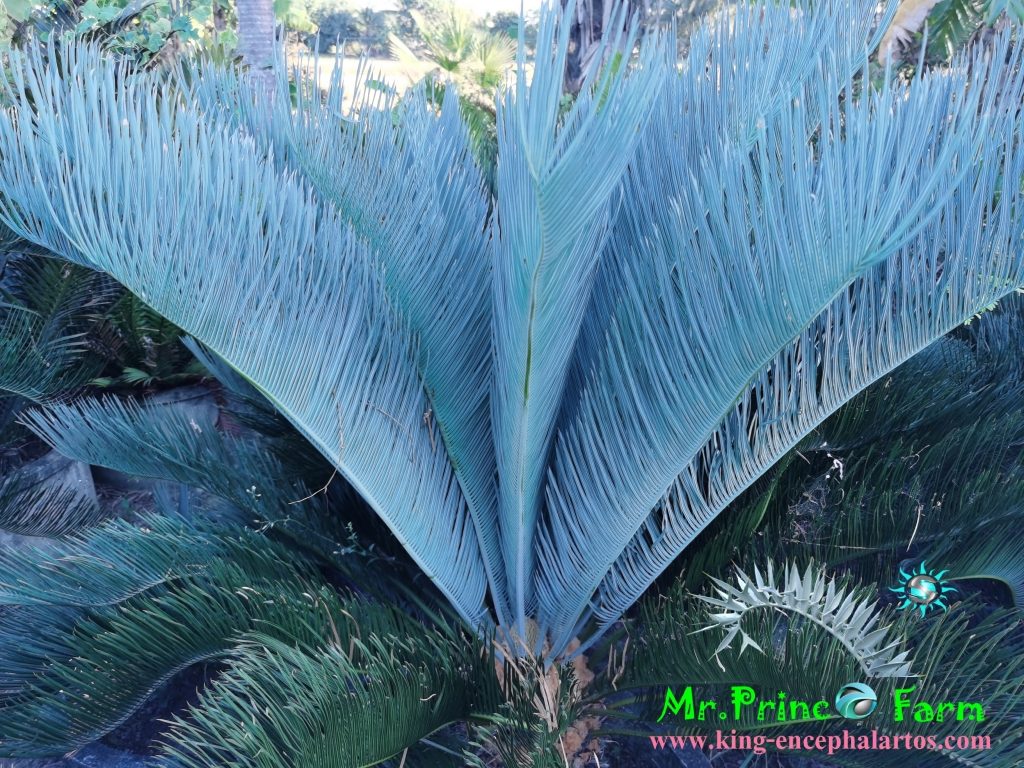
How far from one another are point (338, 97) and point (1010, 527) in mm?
2022

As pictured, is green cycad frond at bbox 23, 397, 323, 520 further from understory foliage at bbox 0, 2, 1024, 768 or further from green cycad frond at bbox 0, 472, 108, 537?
green cycad frond at bbox 0, 472, 108, 537

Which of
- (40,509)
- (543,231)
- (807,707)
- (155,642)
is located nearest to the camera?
(543,231)

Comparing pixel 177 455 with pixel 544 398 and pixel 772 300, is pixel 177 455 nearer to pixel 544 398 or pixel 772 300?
pixel 544 398

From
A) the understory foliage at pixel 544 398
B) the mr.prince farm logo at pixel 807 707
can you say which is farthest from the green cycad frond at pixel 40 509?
the mr.prince farm logo at pixel 807 707

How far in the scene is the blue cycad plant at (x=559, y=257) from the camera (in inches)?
52.9

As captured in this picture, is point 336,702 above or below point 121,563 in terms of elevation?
below

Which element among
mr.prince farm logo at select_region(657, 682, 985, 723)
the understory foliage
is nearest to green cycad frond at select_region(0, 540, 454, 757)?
the understory foliage

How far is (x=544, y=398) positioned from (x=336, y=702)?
71 centimetres

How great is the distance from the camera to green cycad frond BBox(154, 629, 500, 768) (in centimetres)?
143

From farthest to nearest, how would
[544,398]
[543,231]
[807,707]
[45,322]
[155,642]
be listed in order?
[45,322] → [155,642] → [544,398] → [807,707] → [543,231]

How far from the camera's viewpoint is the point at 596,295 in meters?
1.99

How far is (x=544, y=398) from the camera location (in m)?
1.72

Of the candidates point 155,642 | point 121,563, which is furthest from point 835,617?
point 121,563

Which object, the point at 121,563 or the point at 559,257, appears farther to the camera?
the point at 121,563
